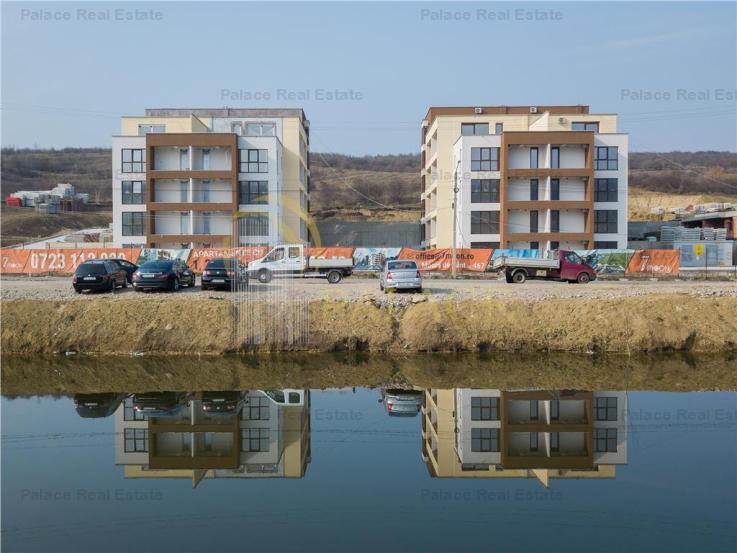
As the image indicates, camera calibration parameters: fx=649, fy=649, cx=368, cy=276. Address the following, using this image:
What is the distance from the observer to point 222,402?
55.7 feet

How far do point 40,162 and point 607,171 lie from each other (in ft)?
435

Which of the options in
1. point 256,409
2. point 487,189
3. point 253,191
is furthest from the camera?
point 253,191

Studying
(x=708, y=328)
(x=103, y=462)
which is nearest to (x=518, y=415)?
(x=103, y=462)

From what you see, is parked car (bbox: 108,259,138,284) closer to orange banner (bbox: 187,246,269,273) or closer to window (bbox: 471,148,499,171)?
orange banner (bbox: 187,246,269,273)

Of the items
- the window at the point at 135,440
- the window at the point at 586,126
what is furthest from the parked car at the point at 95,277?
the window at the point at 586,126

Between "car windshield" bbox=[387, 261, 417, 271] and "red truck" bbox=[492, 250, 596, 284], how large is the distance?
762cm

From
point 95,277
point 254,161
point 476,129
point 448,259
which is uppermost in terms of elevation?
point 476,129

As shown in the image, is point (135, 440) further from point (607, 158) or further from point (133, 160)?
point (607, 158)

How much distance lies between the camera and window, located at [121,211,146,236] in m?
65.2

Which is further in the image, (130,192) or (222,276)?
(130,192)

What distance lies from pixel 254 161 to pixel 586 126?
3557 centimetres

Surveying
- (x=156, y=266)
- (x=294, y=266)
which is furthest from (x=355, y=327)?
(x=294, y=266)

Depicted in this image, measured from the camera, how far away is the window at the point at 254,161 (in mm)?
66375

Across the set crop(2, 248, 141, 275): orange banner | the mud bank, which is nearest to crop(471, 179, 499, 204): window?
crop(2, 248, 141, 275): orange banner
